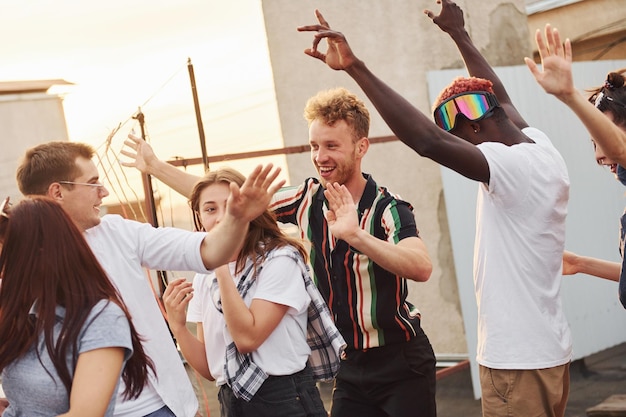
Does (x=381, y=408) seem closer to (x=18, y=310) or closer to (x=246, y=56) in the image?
(x=18, y=310)

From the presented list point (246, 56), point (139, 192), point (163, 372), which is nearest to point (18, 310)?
point (163, 372)

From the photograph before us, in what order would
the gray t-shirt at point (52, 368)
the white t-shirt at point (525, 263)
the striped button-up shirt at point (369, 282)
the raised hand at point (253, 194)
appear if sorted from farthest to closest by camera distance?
the striped button-up shirt at point (369, 282)
the white t-shirt at point (525, 263)
the raised hand at point (253, 194)
the gray t-shirt at point (52, 368)

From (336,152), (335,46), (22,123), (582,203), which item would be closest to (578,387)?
(582,203)

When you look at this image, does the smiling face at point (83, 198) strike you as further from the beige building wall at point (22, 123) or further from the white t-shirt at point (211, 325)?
the beige building wall at point (22, 123)

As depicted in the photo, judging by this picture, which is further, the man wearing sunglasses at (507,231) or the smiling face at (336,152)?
the smiling face at (336,152)

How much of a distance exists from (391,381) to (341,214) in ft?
2.44

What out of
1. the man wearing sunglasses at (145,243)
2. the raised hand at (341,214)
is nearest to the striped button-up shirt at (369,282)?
the raised hand at (341,214)

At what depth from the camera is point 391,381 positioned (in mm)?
3461

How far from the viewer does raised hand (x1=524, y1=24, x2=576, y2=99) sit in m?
2.83

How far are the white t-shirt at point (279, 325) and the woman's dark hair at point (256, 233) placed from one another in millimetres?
50

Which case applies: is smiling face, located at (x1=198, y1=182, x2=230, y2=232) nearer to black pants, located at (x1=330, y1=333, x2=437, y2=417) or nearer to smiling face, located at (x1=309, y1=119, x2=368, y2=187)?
smiling face, located at (x1=309, y1=119, x2=368, y2=187)

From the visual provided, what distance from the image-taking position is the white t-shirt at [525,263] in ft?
9.60

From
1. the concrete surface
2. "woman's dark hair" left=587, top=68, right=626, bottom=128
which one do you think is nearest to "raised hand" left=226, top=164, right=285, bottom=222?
"woman's dark hair" left=587, top=68, right=626, bottom=128

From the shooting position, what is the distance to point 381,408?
138 inches
